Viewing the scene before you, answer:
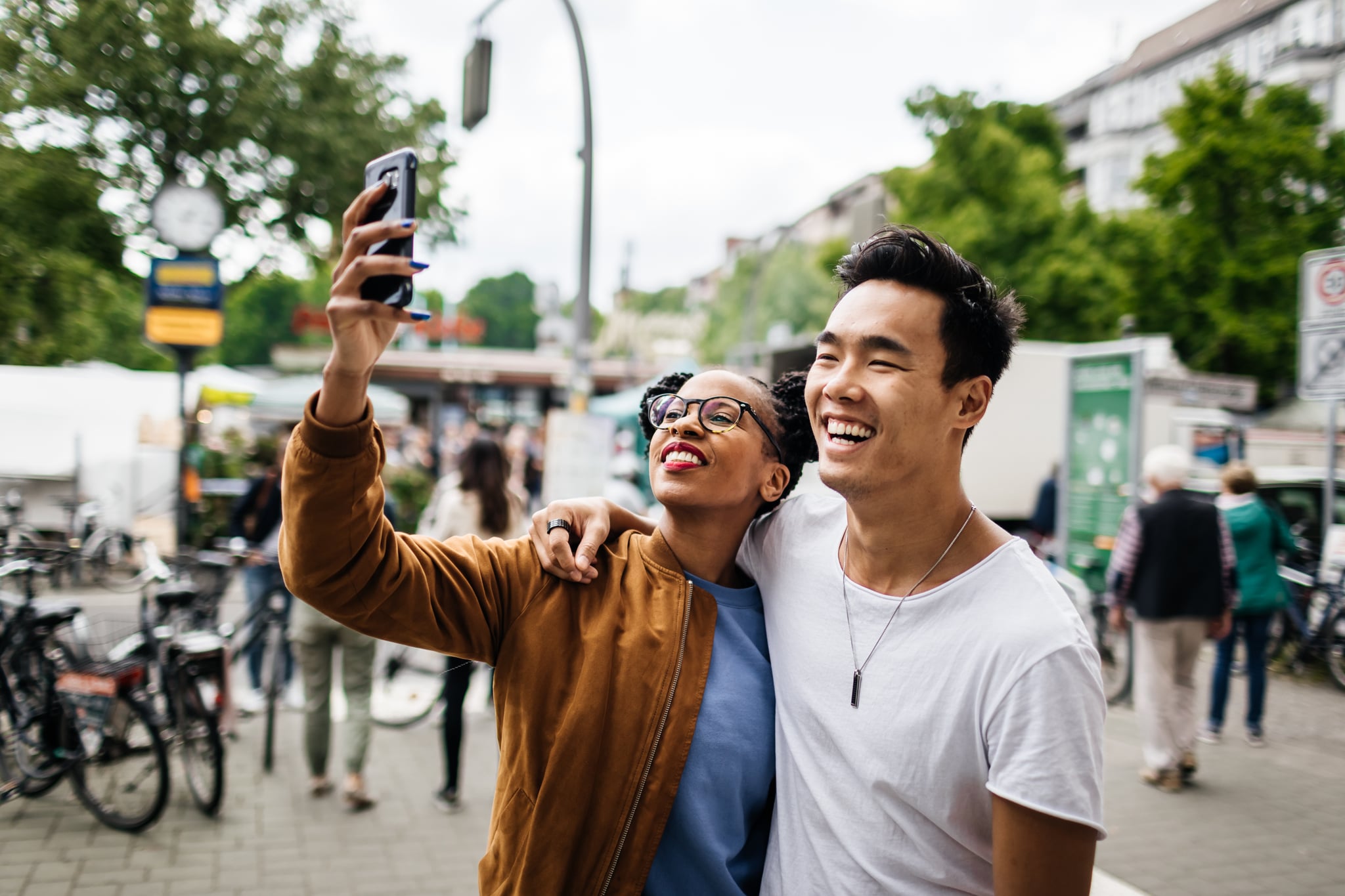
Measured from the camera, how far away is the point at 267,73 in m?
16.2

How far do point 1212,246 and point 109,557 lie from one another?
18541 millimetres

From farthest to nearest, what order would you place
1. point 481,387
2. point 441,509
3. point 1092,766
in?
point 481,387
point 441,509
point 1092,766

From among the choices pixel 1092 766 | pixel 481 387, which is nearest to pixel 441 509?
pixel 1092 766

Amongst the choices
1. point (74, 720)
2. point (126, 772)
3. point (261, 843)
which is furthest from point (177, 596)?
point (261, 843)

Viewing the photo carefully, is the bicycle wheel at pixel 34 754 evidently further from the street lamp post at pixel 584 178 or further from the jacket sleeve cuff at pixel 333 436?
the street lamp post at pixel 584 178

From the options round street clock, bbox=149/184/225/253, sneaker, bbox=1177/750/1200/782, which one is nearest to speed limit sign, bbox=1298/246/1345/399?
sneaker, bbox=1177/750/1200/782

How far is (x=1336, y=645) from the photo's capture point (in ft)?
27.5

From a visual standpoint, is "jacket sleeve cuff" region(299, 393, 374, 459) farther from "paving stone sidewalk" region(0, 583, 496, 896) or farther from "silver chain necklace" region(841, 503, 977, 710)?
"paving stone sidewalk" region(0, 583, 496, 896)

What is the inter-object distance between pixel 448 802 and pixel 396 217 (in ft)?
15.2

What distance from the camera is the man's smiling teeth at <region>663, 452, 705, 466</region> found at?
2.06m

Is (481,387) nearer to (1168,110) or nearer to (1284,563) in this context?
(1168,110)

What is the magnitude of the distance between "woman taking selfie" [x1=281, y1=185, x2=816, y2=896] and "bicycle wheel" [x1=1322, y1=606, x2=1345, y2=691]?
27.7 ft

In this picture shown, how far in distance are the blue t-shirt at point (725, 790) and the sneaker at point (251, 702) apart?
5.71 meters

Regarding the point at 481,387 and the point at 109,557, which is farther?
the point at 481,387
